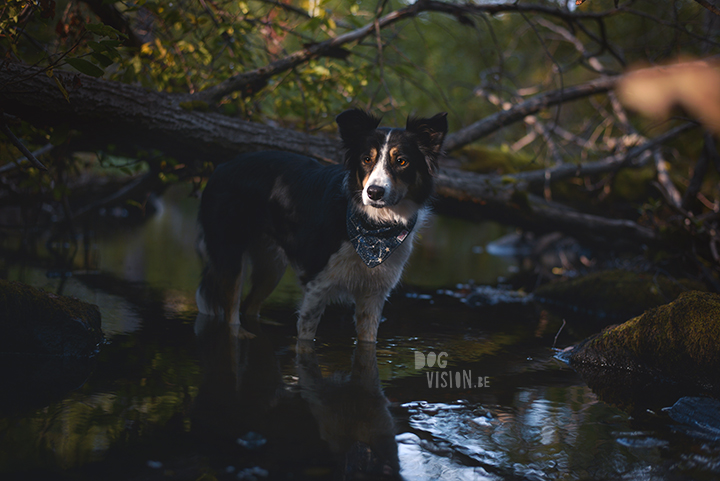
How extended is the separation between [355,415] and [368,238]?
67.7 inches

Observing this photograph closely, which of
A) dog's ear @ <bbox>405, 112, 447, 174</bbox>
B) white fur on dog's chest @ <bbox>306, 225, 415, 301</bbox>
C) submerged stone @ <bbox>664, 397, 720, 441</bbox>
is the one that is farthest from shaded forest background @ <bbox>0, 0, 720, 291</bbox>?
submerged stone @ <bbox>664, 397, 720, 441</bbox>

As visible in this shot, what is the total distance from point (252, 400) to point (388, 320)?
9.49 ft

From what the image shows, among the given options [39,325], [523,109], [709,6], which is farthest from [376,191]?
[523,109]

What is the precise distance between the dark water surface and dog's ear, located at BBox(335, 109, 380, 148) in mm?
1860

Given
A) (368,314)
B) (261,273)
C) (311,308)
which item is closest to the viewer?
(311,308)

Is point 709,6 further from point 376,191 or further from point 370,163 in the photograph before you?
point 370,163

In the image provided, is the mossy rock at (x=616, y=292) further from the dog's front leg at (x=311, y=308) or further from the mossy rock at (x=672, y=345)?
the dog's front leg at (x=311, y=308)

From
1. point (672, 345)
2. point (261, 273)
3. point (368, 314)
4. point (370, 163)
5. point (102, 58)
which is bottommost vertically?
point (672, 345)

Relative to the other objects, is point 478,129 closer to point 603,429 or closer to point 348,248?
point 348,248

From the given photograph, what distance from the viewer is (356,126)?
16.0 ft

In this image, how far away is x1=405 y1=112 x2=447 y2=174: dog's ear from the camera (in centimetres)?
480

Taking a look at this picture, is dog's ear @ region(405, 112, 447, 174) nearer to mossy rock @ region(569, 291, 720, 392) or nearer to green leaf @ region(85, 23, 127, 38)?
mossy rock @ region(569, 291, 720, 392)

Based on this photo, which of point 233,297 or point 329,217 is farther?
point 233,297

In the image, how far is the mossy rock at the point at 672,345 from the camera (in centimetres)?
421
